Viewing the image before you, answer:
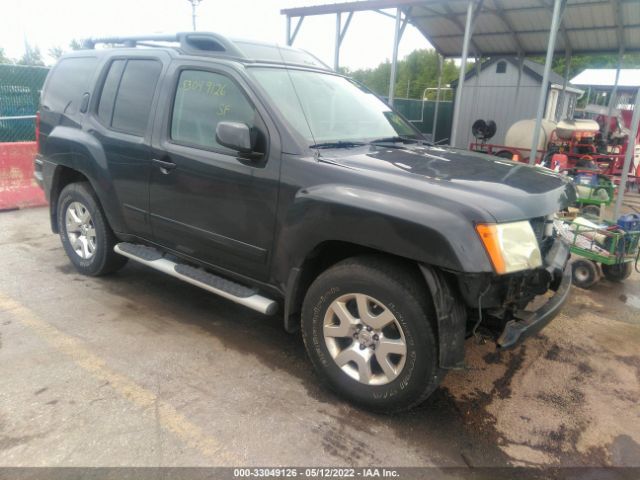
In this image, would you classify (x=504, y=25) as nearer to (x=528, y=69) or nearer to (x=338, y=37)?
(x=528, y=69)

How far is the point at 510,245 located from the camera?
2.42 metres

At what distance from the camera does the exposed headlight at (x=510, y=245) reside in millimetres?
2352

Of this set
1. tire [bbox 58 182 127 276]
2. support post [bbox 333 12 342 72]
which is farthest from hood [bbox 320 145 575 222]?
support post [bbox 333 12 342 72]

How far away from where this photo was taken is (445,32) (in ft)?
43.1

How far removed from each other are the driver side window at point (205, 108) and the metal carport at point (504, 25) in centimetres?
566

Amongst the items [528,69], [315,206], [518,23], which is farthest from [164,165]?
[528,69]

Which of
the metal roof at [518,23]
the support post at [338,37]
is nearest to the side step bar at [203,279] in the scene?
the metal roof at [518,23]

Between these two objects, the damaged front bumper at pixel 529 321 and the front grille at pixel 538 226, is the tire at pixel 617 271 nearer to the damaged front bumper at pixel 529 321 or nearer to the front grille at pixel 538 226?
the damaged front bumper at pixel 529 321

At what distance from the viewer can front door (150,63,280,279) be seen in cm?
309

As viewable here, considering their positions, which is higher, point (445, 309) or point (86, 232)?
point (445, 309)

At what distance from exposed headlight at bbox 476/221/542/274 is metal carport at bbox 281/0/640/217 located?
Answer: 19.4ft

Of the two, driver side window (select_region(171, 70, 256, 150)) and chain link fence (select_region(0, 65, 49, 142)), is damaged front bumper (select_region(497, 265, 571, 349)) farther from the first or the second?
chain link fence (select_region(0, 65, 49, 142))

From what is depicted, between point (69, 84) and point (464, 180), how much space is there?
3777 mm

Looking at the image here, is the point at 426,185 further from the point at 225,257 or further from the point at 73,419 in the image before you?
the point at 73,419
